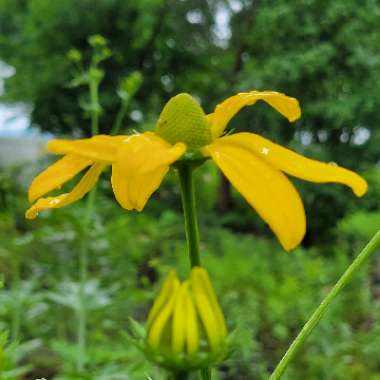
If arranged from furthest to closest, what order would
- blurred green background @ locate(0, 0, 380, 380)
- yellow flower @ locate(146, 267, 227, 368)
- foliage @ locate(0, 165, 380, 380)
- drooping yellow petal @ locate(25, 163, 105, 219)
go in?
1. blurred green background @ locate(0, 0, 380, 380)
2. foliage @ locate(0, 165, 380, 380)
3. drooping yellow petal @ locate(25, 163, 105, 219)
4. yellow flower @ locate(146, 267, 227, 368)

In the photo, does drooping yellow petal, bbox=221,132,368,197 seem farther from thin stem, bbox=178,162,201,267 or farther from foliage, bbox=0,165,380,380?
foliage, bbox=0,165,380,380

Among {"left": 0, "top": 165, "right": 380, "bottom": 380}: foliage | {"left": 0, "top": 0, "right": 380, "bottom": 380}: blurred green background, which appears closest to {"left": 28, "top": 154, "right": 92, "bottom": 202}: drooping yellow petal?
{"left": 0, "top": 165, "right": 380, "bottom": 380}: foliage

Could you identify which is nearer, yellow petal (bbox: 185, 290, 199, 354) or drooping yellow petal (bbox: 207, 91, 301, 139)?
yellow petal (bbox: 185, 290, 199, 354)

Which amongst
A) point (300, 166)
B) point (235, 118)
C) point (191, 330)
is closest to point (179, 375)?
point (191, 330)

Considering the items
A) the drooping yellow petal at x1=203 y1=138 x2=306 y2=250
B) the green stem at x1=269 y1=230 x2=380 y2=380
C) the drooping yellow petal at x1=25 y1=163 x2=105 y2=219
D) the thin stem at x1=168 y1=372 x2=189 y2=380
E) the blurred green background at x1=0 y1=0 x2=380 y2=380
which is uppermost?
the blurred green background at x1=0 y1=0 x2=380 y2=380

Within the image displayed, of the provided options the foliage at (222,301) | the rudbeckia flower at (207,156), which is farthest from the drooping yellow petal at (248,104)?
the foliage at (222,301)

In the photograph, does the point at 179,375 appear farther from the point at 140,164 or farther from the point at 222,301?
the point at 222,301
